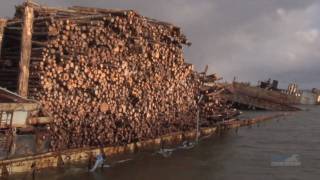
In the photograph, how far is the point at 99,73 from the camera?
2167 cm

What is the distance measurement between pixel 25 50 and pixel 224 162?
365 inches

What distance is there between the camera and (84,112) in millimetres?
20953

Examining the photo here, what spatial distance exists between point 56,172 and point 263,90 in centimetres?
4409

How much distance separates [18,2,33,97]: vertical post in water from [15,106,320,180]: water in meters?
3.02

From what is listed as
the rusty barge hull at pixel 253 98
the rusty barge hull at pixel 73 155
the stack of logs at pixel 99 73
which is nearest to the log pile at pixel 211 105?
the rusty barge hull at pixel 73 155

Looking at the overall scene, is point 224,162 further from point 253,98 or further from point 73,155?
point 253,98

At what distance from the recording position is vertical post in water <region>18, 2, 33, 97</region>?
63.3 feet

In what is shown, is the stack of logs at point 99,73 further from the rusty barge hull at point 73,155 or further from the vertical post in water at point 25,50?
the rusty barge hull at point 73,155

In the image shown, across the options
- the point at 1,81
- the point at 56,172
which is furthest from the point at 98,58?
the point at 56,172

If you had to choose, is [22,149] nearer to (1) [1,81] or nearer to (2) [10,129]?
(2) [10,129]

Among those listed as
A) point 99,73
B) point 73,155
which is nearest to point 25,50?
point 99,73

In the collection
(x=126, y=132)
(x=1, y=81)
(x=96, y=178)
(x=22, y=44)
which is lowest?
(x=96, y=178)

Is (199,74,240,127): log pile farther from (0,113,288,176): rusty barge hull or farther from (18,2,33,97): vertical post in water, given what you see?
(18,2,33,97): vertical post in water

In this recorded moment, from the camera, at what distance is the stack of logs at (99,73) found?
19859 millimetres
